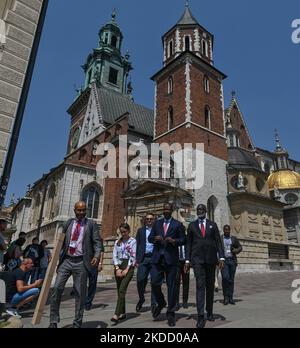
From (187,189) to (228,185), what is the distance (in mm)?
5961

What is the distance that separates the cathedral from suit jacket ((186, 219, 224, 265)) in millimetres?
13677

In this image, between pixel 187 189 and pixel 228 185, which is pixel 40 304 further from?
pixel 228 185

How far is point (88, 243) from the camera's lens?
4.30 meters

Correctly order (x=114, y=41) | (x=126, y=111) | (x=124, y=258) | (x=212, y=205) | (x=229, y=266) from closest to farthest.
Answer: (x=124, y=258) < (x=229, y=266) < (x=212, y=205) < (x=126, y=111) < (x=114, y=41)

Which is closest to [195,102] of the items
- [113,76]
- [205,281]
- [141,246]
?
[141,246]

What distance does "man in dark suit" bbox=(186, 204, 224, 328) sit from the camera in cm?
465

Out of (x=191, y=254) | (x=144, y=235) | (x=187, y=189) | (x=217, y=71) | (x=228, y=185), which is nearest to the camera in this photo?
(x=191, y=254)

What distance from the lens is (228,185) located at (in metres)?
26.0

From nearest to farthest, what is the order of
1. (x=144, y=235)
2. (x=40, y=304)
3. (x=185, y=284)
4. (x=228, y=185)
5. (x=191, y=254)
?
(x=40, y=304) → (x=191, y=254) → (x=144, y=235) → (x=185, y=284) → (x=228, y=185)

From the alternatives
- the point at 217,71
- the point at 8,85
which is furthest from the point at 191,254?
the point at 217,71

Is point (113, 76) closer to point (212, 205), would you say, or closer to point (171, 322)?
point (212, 205)

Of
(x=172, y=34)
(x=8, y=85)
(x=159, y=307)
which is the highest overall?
(x=172, y=34)

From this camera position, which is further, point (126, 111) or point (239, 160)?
point (126, 111)

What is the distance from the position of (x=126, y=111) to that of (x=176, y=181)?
653 inches
